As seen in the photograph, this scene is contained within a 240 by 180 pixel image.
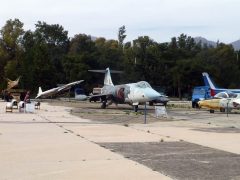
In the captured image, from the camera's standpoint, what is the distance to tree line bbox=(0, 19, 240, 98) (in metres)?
84.3

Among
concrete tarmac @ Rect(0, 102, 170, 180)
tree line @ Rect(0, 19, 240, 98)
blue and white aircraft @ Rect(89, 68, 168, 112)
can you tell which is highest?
tree line @ Rect(0, 19, 240, 98)

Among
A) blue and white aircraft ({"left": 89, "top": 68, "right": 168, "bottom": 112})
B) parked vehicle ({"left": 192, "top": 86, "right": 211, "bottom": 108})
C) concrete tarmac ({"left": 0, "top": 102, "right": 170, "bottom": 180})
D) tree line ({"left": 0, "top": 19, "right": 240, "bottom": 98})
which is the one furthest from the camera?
tree line ({"left": 0, "top": 19, "right": 240, "bottom": 98})

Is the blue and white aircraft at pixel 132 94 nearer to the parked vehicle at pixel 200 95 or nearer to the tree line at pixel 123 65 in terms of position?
the parked vehicle at pixel 200 95

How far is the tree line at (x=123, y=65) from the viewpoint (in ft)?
277

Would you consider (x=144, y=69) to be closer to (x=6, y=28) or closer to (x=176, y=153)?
(x=6, y=28)

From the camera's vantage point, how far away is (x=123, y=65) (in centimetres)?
9569

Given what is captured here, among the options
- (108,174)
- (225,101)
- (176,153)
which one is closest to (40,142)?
(176,153)

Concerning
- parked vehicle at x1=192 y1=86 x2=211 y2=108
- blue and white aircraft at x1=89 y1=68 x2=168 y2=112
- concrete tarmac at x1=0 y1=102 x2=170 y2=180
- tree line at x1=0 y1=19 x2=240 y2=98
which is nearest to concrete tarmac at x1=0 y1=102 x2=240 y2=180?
concrete tarmac at x1=0 y1=102 x2=170 y2=180

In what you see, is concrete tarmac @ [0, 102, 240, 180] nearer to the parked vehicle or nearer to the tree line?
the parked vehicle

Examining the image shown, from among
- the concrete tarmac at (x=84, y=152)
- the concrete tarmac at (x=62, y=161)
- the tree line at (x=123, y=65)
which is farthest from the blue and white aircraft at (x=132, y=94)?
the tree line at (x=123, y=65)

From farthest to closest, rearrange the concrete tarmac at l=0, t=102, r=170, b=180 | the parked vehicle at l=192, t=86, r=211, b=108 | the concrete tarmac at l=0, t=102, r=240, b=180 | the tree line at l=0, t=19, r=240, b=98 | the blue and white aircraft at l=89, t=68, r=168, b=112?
the tree line at l=0, t=19, r=240, b=98, the parked vehicle at l=192, t=86, r=211, b=108, the blue and white aircraft at l=89, t=68, r=168, b=112, the concrete tarmac at l=0, t=102, r=240, b=180, the concrete tarmac at l=0, t=102, r=170, b=180

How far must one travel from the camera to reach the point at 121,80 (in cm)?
9338

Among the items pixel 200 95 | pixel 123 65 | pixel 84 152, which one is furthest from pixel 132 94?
pixel 123 65

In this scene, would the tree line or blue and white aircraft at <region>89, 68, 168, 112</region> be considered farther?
the tree line
